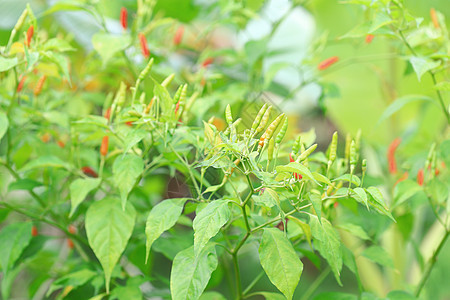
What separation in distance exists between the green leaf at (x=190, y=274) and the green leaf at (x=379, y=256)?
0.29 metres

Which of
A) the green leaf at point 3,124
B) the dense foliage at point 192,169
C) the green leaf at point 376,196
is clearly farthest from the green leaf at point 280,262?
the green leaf at point 3,124

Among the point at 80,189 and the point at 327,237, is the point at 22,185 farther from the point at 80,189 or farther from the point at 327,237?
the point at 327,237

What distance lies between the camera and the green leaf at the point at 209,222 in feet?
1.63

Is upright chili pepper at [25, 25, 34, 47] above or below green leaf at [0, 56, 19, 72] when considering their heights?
above

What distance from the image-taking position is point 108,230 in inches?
26.0

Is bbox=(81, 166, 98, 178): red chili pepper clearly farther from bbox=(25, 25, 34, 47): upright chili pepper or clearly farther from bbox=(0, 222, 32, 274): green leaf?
bbox=(25, 25, 34, 47): upright chili pepper

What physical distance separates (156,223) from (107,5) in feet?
3.30

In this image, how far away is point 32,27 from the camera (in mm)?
697

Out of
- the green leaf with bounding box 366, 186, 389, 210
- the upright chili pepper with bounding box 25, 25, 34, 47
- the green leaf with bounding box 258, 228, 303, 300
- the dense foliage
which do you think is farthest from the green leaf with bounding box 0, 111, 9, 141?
the green leaf with bounding box 366, 186, 389, 210

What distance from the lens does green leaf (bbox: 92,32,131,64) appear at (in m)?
0.79

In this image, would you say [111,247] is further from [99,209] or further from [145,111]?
[145,111]

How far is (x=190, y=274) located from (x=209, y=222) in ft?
0.27

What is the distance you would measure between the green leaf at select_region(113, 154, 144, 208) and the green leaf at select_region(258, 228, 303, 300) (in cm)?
19

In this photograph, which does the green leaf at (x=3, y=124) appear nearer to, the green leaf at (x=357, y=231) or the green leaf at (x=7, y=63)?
the green leaf at (x=7, y=63)
